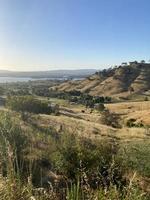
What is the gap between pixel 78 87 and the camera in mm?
174875

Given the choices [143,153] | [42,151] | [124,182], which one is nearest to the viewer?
[124,182]

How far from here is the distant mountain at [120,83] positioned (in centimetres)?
15152

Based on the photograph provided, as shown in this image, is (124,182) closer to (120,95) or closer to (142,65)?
(120,95)

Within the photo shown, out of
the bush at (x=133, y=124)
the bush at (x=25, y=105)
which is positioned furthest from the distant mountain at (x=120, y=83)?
the bush at (x=25, y=105)

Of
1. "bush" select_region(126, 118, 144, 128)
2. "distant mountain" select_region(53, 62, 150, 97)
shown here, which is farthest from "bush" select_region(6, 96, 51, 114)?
"distant mountain" select_region(53, 62, 150, 97)

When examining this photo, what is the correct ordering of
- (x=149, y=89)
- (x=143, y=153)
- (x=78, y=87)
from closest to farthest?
(x=143, y=153), (x=149, y=89), (x=78, y=87)

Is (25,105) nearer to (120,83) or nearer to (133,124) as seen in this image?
(133,124)

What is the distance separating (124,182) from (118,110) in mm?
81264

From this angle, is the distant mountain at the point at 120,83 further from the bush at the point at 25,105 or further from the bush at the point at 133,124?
the bush at the point at 25,105

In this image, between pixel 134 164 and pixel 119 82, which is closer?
pixel 134 164

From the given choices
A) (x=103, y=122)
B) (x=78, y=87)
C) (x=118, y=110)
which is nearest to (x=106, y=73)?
(x=78, y=87)

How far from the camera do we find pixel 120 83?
160m

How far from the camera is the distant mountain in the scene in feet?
497

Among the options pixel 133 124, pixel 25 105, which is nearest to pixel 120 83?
pixel 133 124
